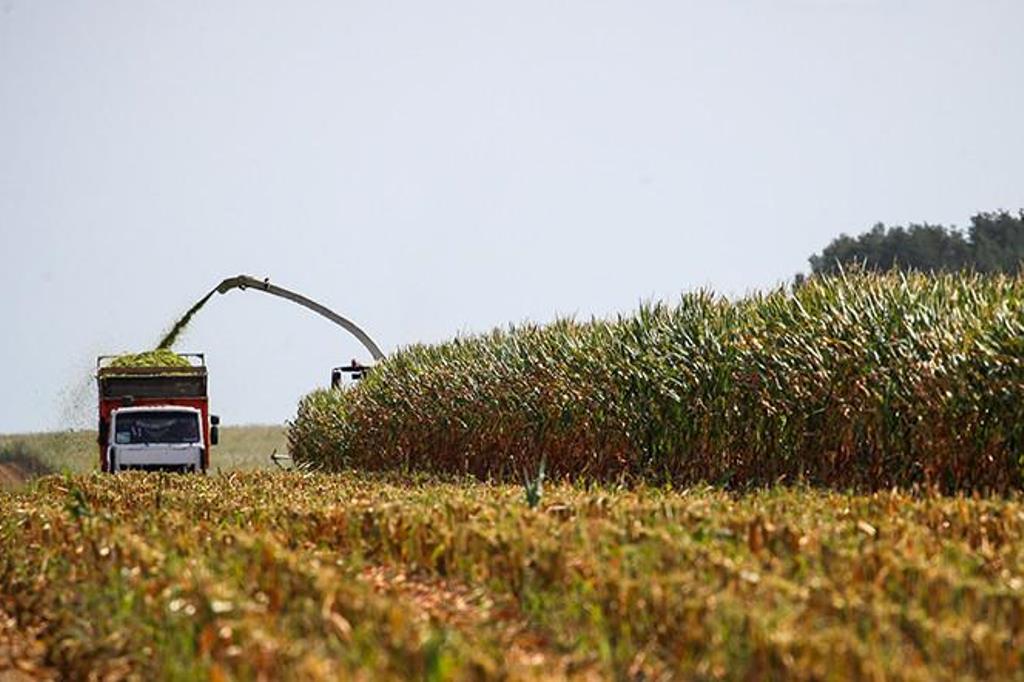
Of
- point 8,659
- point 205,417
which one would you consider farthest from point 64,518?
point 205,417

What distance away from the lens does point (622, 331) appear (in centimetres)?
2397

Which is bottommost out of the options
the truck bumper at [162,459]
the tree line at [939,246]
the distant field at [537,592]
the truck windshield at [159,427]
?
the distant field at [537,592]

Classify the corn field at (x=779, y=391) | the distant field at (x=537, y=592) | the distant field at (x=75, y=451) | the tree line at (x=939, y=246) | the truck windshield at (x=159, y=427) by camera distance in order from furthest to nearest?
the tree line at (x=939, y=246) < the distant field at (x=75, y=451) < the truck windshield at (x=159, y=427) < the corn field at (x=779, y=391) < the distant field at (x=537, y=592)

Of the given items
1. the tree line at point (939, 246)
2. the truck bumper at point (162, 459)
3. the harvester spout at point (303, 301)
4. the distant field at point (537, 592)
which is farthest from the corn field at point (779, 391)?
the tree line at point (939, 246)

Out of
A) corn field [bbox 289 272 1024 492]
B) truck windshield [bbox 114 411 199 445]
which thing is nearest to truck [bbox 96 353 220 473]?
truck windshield [bbox 114 411 199 445]

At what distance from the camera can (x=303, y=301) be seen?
148 ft

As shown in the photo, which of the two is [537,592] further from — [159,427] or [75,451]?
→ [75,451]

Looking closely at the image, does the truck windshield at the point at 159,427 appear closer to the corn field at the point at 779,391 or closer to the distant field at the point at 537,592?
the corn field at the point at 779,391

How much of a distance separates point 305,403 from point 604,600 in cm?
3066

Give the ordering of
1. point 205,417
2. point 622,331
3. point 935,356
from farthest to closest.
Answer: point 205,417
point 622,331
point 935,356

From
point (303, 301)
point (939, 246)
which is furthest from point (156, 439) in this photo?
point (939, 246)

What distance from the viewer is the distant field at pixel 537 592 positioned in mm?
7484

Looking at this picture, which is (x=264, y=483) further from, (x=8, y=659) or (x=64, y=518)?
(x=8, y=659)

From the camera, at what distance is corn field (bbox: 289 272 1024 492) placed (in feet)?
60.0
